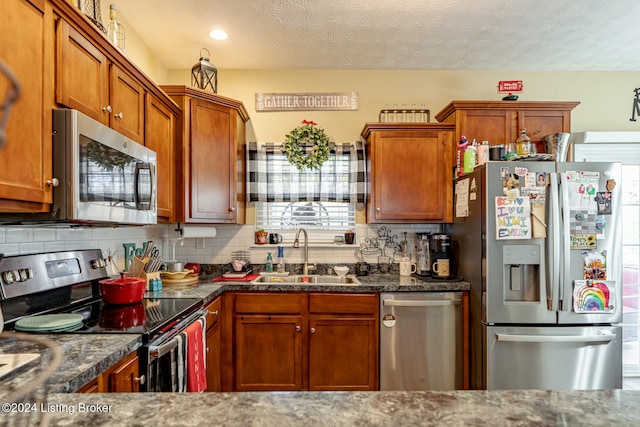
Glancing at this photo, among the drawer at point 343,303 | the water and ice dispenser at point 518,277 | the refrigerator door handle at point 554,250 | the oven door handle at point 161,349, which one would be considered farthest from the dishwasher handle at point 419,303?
the oven door handle at point 161,349

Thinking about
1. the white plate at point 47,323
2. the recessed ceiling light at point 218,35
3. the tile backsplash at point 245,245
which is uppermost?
the recessed ceiling light at point 218,35

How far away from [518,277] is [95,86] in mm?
2674

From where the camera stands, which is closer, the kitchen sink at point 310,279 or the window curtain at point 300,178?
the kitchen sink at point 310,279

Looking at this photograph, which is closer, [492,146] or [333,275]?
[492,146]

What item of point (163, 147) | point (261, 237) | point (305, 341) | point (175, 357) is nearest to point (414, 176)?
point (261, 237)

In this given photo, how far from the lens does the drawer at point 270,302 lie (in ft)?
9.04

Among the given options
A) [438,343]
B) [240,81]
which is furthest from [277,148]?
[438,343]

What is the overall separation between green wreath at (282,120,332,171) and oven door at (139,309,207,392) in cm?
163

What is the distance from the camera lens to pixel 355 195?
3367 mm

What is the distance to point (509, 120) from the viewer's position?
3.05 metres

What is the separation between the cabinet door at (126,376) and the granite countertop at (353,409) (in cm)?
62

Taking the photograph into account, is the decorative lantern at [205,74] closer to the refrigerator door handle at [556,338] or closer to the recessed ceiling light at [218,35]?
the recessed ceiling light at [218,35]

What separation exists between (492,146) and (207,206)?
2268 millimetres

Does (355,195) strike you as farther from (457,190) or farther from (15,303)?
(15,303)
